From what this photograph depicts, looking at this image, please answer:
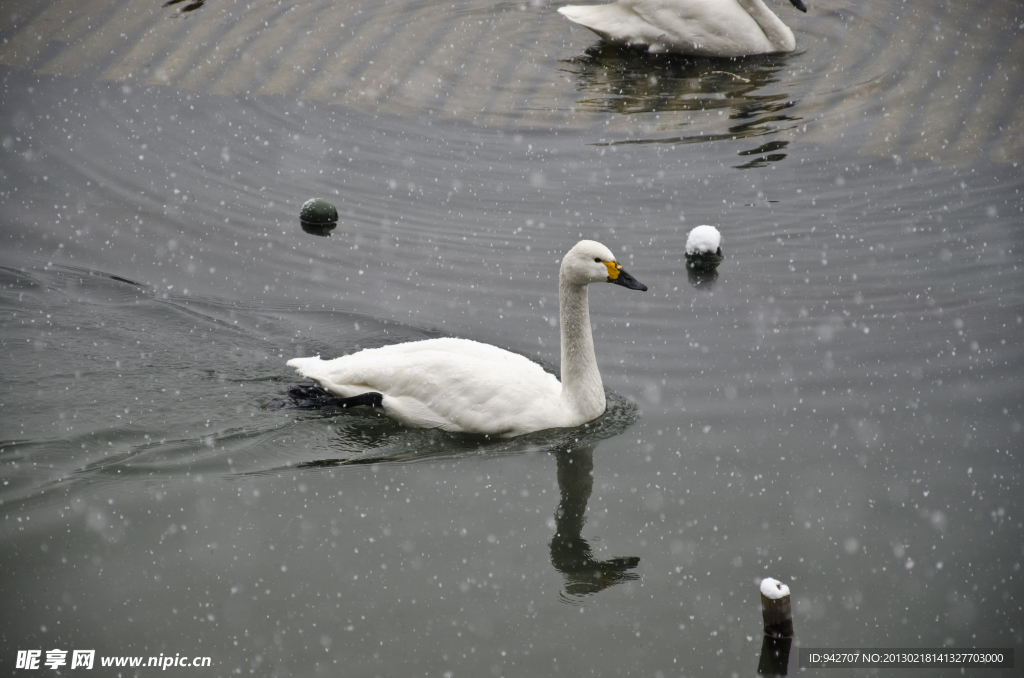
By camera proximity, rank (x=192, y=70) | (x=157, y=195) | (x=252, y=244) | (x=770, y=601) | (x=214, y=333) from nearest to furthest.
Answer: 1. (x=770, y=601)
2. (x=214, y=333)
3. (x=252, y=244)
4. (x=157, y=195)
5. (x=192, y=70)

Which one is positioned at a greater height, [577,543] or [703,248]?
[703,248]

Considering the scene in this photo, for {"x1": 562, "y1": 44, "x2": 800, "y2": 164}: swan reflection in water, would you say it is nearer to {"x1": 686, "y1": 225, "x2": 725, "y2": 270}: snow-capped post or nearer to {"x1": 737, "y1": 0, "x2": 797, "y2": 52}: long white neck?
{"x1": 737, "y1": 0, "x2": 797, "y2": 52}: long white neck

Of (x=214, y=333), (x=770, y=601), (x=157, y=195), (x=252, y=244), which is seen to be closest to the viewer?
(x=770, y=601)

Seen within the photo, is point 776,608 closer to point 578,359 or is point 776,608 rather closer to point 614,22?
point 578,359

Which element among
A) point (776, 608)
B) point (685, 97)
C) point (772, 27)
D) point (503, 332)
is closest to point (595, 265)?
point (503, 332)

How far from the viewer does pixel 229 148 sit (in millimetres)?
11578

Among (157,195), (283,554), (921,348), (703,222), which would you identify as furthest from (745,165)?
(283,554)

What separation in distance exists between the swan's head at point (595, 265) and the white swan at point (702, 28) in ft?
23.6

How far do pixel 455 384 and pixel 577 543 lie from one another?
4.93 ft

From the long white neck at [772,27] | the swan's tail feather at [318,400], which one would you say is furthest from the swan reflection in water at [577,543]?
the long white neck at [772,27]

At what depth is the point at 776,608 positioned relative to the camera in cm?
536

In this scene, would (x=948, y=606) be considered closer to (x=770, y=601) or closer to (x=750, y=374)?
(x=770, y=601)

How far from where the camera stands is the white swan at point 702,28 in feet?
43.5

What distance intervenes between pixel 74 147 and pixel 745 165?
724cm
